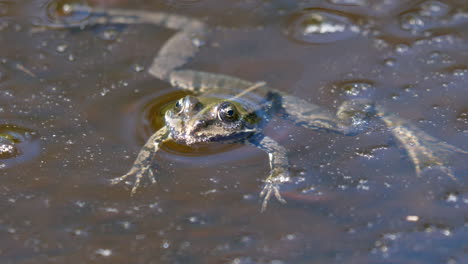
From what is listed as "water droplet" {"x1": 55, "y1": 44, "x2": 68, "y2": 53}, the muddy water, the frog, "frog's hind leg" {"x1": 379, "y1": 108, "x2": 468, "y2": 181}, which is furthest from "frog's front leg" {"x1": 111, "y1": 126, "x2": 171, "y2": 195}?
"frog's hind leg" {"x1": 379, "y1": 108, "x2": 468, "y2": 181}

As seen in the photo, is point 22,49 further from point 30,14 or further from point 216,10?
point 216,10

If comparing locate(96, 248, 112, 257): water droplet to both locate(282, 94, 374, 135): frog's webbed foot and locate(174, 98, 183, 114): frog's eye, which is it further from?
locate(282, 94, 374, 135): frog's webbed foot

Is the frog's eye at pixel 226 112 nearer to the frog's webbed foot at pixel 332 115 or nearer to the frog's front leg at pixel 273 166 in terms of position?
the frog's front leg at pixel 273 166

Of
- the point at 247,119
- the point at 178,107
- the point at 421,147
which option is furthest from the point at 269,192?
the point at 421,147

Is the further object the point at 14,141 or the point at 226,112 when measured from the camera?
the point at 226,112

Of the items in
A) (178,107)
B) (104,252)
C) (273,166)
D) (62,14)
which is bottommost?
(104,252)

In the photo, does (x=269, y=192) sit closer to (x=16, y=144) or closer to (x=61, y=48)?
(x=16, y=144)
